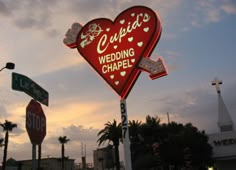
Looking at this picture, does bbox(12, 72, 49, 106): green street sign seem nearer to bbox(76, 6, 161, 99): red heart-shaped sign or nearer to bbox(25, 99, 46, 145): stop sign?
bbox(25, 99, 46, 145): stop sign

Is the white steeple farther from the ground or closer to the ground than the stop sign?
farther from the ground

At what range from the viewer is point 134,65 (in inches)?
609

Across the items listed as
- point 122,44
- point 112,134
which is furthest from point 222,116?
point 122,44

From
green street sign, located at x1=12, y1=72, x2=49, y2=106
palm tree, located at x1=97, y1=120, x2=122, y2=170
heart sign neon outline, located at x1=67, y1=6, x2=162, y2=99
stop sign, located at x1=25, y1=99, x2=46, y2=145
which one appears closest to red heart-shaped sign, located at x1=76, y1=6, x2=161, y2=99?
heart sign neon outline, located at x1=67, y1=6, x2=162, y2=99

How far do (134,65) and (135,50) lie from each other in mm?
646

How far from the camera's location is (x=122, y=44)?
15.9 m

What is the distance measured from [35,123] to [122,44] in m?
7.70

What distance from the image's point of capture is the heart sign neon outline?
51.0 feet

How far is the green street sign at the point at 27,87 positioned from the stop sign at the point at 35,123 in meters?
0.53

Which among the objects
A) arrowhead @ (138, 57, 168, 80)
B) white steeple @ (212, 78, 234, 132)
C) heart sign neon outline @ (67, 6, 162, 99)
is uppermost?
white steeple @ (212, 78, 234, 132)

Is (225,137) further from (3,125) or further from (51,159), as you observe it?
(51,159)

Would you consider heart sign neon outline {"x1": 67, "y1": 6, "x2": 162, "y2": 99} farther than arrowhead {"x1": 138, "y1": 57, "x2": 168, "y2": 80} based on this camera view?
Yes

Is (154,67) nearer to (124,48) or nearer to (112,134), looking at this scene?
(124,48)

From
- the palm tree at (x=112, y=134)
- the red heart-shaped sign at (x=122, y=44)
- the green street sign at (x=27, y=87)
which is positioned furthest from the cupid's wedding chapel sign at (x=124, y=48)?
the palm tree at (x=112, y=134)
